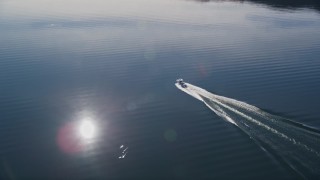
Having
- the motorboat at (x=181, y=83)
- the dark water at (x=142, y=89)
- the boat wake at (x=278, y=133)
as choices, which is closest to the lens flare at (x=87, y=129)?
the dark water at (x=142, y=89)

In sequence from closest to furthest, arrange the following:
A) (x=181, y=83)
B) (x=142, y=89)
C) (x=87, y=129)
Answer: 1. (x=87, y=129)
2. (x=142, y=89)
3. (x=181, y=83)

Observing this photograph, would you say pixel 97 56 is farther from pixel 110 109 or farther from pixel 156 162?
pixel 156 162

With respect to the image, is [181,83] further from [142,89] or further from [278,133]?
[278,133]

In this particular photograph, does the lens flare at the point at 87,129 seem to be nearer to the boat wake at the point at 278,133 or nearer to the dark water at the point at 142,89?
the dark water at the point at 142,89

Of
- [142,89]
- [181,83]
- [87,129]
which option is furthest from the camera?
[181,83]

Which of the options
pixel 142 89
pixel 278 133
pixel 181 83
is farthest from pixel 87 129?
pixel 278 133

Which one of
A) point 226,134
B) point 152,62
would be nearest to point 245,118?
point 226,134

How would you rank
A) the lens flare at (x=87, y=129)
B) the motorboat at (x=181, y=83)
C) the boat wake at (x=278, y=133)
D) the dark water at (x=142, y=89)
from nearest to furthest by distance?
the boat wake at (x=278, y=133), the dark water at (x=142, y=89), the lens flare at (x=87, y=129), the motorboat at (x=181, y=83)
